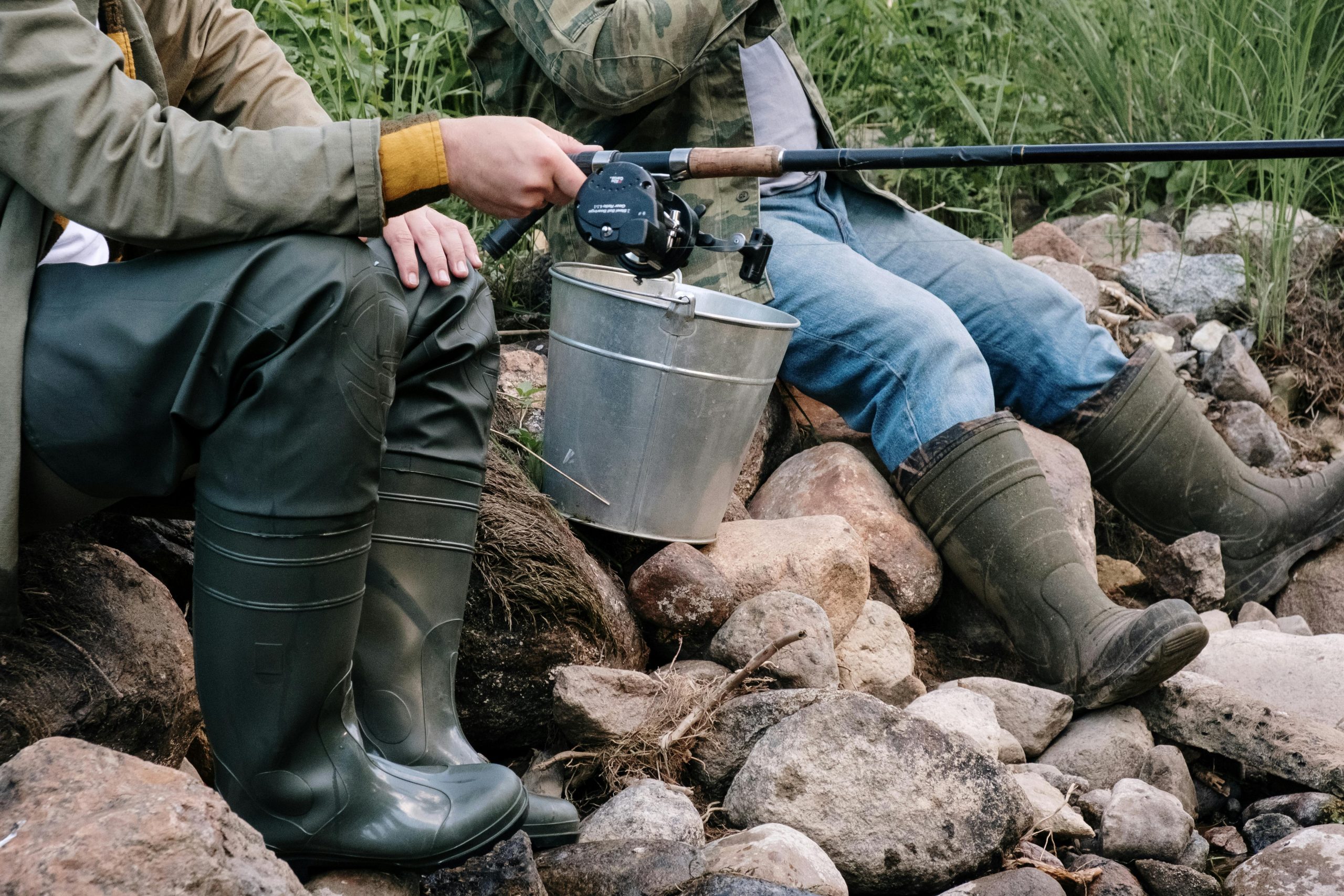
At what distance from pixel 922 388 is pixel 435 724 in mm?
1521

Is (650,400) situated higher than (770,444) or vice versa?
(650,400)

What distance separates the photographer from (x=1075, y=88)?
505 centimetres

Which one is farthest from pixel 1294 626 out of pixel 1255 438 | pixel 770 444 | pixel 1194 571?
pixel 770 444

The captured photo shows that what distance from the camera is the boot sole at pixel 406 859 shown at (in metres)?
1.56

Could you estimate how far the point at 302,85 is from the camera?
2.12m

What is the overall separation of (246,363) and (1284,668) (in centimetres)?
222

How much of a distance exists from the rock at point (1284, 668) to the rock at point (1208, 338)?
152 cm

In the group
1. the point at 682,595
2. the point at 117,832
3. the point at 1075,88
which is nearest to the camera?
the point at 117,832

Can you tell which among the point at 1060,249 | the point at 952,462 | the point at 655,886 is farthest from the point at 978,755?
the point at 1060,249

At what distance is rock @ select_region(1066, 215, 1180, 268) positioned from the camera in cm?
462

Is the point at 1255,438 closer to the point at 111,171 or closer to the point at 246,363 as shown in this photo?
the point at 246,363

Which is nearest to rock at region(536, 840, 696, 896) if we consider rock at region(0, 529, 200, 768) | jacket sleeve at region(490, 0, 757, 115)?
rock at region(0, 529, 200, 768)

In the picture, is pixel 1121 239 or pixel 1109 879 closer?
pixel 1109 879

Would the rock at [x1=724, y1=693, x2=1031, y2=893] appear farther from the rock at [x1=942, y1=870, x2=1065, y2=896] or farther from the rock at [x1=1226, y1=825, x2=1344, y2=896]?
the rock at [x1=1226, y1=825, x2=1344, y2=896]
